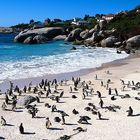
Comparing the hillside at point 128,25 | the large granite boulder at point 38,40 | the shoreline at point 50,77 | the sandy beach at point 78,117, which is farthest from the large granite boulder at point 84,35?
the sandy beach at point 78,117

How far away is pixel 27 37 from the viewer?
96812 millimetres

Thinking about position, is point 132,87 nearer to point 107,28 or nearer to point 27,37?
point 107,28

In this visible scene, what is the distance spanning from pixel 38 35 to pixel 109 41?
29.1 metres

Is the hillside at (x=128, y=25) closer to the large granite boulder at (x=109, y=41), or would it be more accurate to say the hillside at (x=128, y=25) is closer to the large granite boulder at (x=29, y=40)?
the large granite boulder at (x=109, y=41)

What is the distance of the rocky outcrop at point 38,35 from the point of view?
303 ft

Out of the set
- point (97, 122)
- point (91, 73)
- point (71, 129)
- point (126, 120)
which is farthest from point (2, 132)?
point (91, 73)

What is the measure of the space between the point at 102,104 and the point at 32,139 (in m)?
6.61

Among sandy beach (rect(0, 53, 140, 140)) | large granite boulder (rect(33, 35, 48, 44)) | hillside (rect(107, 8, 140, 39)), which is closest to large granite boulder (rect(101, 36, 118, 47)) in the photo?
hillside (rect(107, 8, 140, 39))

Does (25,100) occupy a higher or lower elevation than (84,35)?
lower

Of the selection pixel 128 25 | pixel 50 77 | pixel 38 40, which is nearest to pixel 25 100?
pixel 50 77

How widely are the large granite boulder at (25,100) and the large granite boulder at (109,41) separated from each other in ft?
157

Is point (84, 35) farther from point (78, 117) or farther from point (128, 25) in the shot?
point (78, 117)

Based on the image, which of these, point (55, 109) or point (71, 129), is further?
point (55, 109)

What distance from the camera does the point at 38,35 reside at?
3789 inches
